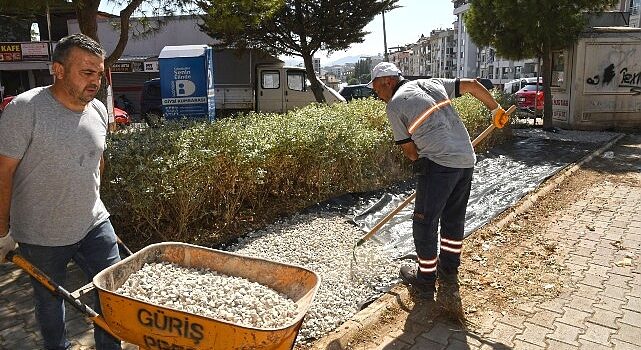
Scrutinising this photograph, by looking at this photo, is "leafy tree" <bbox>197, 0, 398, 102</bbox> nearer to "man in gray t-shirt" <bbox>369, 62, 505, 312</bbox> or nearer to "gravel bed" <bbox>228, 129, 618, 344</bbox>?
"gravel bed" <bbox>228, 129, 618, 344</bbox>

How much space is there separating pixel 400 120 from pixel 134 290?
2.20 m

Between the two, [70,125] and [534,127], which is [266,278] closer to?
[70,125]

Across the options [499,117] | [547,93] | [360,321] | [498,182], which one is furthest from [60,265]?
[547,93]

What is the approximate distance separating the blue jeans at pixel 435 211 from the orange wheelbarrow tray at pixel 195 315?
1.45 metres

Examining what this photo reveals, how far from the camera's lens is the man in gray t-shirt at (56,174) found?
230 centimetres

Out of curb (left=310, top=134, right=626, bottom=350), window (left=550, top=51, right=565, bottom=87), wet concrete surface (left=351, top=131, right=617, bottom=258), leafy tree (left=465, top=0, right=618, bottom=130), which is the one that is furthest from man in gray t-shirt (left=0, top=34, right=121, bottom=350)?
window (left=550, top=51, right=565, bottom=87)

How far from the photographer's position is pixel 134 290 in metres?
2.45

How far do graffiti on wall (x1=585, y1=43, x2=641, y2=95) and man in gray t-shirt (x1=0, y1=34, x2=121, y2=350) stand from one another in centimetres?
1405

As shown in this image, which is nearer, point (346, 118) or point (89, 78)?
point (89, 78)

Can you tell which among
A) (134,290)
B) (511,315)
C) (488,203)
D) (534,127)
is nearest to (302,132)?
(488,203)

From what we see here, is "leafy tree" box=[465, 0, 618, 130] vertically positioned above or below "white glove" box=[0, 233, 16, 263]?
above

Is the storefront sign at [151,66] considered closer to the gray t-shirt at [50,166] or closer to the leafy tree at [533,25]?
the leafy tree at [533,25]

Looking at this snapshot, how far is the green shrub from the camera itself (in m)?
4.33

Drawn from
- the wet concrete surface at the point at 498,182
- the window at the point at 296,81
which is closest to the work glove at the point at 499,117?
the wet concrete surface at the point at 498,182
